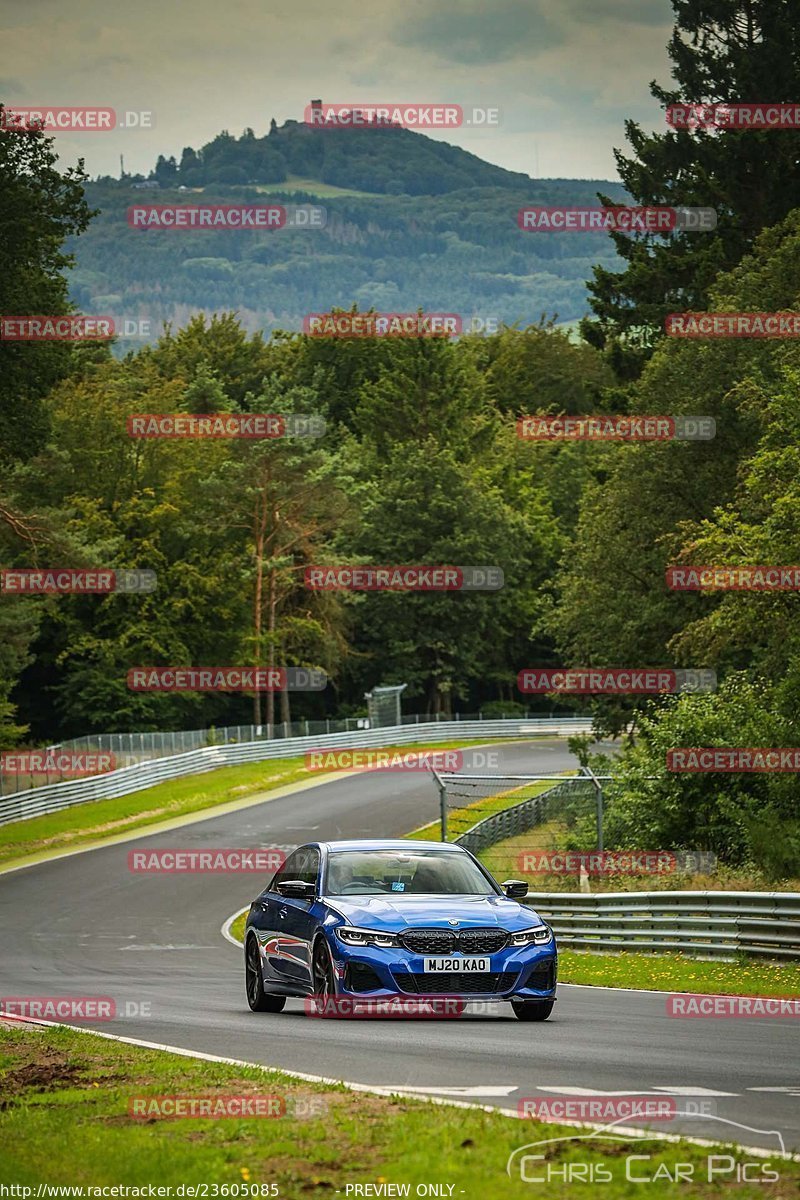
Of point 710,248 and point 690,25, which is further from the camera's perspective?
point 690,25

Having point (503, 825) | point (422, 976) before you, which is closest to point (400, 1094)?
point (422, 976)

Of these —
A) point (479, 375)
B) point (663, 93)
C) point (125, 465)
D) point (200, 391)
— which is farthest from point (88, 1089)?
point (479, 375)

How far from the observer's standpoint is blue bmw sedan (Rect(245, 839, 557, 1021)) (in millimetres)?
14703

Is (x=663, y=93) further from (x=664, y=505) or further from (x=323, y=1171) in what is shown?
(x=323, y=1171)

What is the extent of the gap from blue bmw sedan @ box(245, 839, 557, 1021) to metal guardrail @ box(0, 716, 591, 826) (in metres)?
40.4

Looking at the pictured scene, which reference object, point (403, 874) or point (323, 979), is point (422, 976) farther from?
point (403, 874)

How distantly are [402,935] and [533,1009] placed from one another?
53.4 inches

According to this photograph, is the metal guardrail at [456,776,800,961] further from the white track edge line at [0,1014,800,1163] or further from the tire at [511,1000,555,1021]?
the white track edge line at [0,1014,800,1163]

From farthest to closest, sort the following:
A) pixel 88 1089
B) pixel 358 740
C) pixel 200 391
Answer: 1. pixel 200 391
2. pixel 358 740
3. pixel 88 1089

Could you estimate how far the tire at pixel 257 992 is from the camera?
659 inches

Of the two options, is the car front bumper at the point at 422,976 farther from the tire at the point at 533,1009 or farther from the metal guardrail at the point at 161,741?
the metal guardrail at the point at 161,741

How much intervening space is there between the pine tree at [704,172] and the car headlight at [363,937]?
43.0m

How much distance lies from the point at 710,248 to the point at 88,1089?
49.3 m

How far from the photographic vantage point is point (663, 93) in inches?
2485
